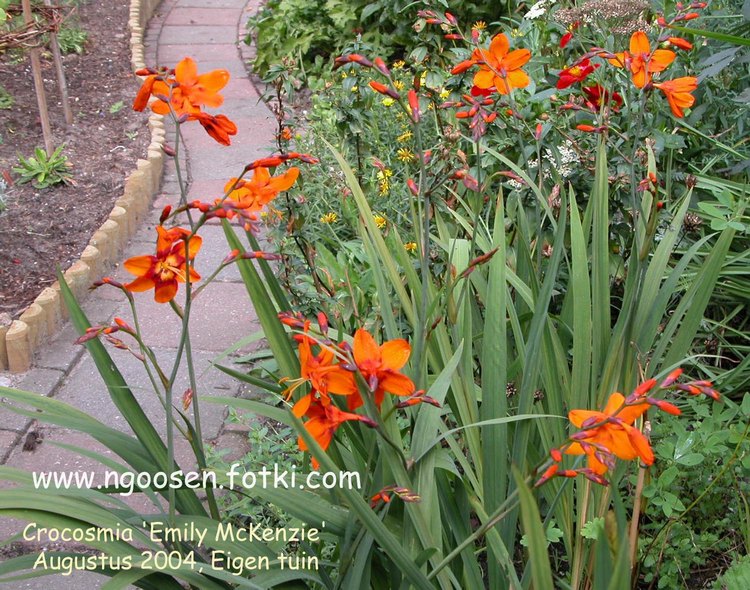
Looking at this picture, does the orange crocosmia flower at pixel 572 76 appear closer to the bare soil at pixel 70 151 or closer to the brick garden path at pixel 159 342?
the brick garden path at pixel 159 342

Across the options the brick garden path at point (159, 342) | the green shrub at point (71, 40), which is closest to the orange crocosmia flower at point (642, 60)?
the brick garden path at point (159, 342)

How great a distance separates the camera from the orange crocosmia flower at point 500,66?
1655 millimetres

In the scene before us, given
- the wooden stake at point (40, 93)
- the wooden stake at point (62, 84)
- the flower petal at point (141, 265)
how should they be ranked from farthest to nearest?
the wooden stake at point (62, 84), the wooden stake at point (40, 93), the flower petal at point (141, 265)

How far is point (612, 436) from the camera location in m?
1.05

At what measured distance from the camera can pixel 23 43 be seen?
3.16 meters

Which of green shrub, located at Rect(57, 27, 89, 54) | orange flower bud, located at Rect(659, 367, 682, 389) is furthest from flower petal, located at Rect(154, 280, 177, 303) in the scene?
green shrub, located at Rect(57, 27, 89, 54)

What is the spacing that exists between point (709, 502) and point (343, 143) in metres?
1.80

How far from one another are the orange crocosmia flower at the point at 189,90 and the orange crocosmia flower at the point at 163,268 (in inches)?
8.6

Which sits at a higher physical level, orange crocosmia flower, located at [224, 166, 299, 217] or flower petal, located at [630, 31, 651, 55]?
flower petal, located at [630, 31, 651, 55]

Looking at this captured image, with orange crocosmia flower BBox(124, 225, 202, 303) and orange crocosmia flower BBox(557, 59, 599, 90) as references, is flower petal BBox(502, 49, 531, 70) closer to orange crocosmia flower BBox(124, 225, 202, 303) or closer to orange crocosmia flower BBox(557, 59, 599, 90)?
orange crocosmia flower BBox(557, 59, 599, 90)

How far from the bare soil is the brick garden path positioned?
213 mm

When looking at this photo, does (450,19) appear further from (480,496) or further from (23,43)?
(23,43)

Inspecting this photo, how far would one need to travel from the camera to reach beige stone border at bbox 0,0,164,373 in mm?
2742

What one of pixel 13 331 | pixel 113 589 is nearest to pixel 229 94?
pixel 13 331
